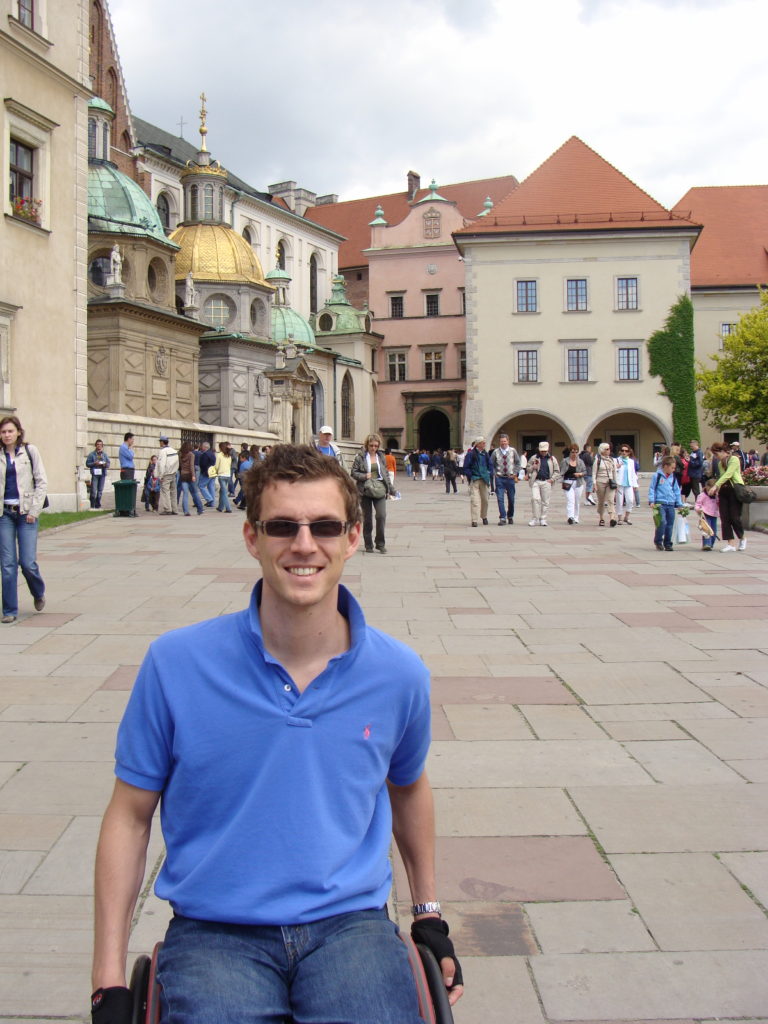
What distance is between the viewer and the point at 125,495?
2222 cm

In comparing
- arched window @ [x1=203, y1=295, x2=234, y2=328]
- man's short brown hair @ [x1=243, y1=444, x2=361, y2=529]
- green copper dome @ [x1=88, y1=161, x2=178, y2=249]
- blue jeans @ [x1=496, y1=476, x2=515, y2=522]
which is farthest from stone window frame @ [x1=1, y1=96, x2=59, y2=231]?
arched window @ [x1=203, y1=295, x2=234, y2=328]

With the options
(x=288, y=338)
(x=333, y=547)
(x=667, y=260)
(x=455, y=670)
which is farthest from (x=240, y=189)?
(x=333, y=547)

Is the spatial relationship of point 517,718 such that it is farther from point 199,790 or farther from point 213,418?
point 213,418

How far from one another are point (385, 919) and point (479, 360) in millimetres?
48878

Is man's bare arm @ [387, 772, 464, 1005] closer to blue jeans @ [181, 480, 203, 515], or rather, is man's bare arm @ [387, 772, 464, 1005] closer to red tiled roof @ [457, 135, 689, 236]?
blue jeans @ [181, 480, 203, 515]

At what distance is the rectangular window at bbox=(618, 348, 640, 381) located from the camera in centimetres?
4947

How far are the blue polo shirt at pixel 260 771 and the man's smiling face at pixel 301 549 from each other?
0.11 m

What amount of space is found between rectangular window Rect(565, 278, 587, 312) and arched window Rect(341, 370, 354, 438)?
15.8m

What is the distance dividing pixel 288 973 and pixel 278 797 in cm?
34

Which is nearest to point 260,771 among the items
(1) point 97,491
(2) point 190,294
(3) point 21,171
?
(3) point 21,171

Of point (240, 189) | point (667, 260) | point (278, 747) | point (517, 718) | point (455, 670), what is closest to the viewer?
point (278, 747)

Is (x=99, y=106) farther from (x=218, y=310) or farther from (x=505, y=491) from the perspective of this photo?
(x=505, y=491)

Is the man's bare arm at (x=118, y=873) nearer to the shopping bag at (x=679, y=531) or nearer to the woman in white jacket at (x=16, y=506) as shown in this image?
the woman in white jacket at (x=16, y=506)

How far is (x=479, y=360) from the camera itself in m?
50.2
